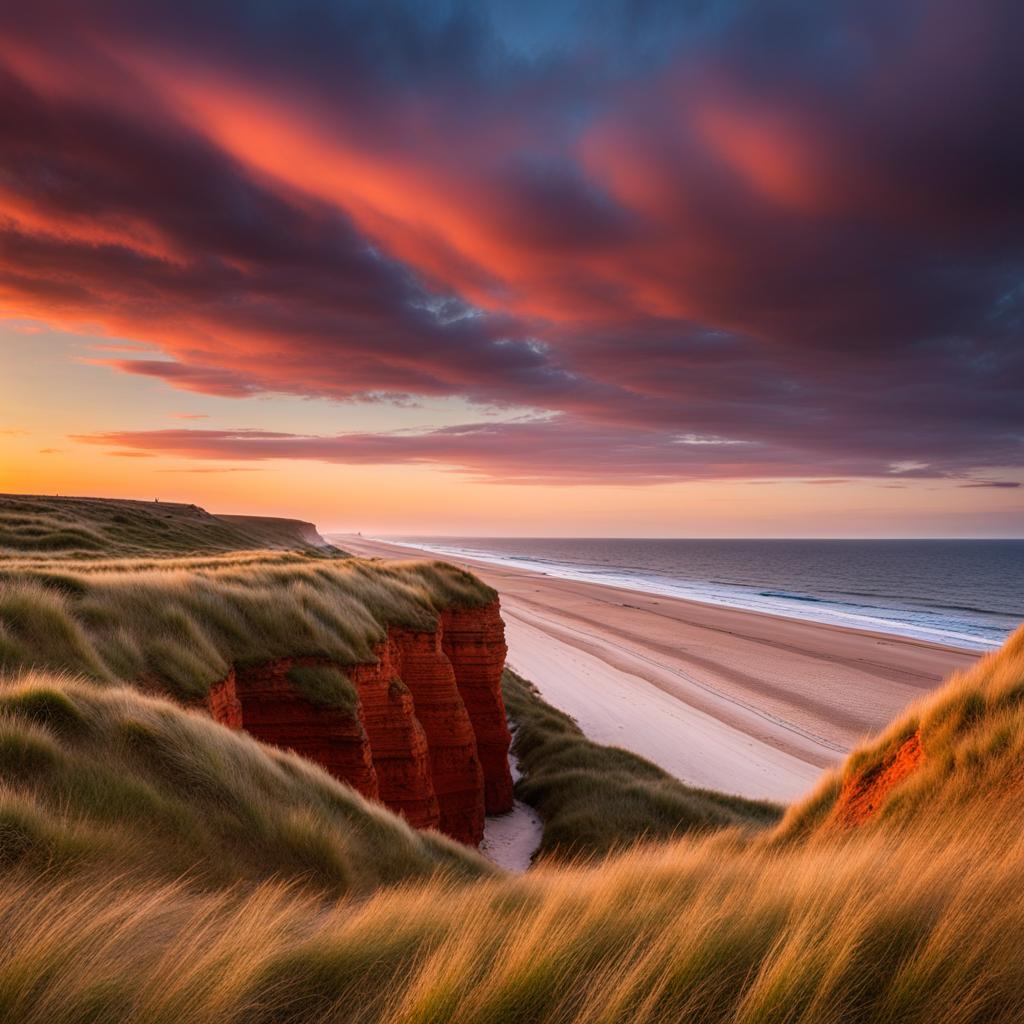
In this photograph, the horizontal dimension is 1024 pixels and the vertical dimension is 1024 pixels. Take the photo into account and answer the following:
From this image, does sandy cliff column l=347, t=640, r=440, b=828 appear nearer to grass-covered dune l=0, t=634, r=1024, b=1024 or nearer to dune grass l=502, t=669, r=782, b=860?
dune grass l=502, t=669, r=782, b=860

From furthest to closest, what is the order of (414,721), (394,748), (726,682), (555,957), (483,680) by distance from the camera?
1. (726,682)
2. (483,680)
3. (414,721)
4. (394,748)
5. (555,957)

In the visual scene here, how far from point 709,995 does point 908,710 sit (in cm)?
700

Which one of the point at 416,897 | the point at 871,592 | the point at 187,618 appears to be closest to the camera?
the point at 416,897

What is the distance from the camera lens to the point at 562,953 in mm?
3557

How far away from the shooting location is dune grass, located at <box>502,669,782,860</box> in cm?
1622

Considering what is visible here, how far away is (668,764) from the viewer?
87.4ft

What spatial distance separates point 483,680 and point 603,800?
4909mm

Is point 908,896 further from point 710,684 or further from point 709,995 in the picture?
point 710,684

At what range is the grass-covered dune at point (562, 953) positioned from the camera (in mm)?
3096

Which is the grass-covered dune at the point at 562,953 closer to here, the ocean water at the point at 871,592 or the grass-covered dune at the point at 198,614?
the grass-covered dune at the point at 198,614

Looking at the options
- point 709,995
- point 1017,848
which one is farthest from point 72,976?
point 1017,848

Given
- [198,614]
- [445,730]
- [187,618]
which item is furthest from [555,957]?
[445,730]

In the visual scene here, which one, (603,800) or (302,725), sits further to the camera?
(603,800)

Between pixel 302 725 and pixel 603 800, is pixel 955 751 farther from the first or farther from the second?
pixel 603 800
